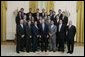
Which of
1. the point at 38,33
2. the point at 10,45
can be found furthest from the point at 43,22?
the point at 10,45

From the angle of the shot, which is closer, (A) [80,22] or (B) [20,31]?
(B) [20,31]

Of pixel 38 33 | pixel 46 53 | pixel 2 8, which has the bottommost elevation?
pixel 46 53

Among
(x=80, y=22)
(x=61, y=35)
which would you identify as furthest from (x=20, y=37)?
(x=80, y=22)

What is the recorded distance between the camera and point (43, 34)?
11664 mm

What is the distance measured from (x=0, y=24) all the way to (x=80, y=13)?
12.5 ft

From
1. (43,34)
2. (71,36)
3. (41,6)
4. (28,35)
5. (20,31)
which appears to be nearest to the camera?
(20,31)

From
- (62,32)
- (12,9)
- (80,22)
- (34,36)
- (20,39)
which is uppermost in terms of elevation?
(12,9)

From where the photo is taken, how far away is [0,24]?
1394 centimetres

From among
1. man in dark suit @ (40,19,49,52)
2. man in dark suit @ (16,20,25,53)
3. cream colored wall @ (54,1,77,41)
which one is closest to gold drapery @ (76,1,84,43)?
cream colored wall @ (54,1,77,41)

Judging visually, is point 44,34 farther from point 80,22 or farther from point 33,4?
point 80,22

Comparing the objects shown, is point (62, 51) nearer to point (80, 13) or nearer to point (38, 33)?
point (38, 33)

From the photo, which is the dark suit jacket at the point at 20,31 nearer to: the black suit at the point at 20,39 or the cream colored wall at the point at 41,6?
the black suit at the point at 20,39

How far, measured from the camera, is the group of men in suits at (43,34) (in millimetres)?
11453

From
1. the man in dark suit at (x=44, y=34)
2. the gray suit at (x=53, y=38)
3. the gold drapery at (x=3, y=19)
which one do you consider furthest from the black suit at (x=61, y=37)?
the gold drapery at (x=3, y=19)
